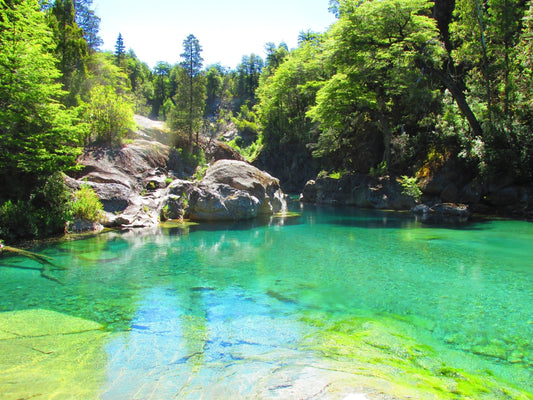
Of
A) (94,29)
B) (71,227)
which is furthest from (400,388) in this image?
(94,29)

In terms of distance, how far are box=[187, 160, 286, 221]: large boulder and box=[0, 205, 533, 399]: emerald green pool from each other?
6.17 m

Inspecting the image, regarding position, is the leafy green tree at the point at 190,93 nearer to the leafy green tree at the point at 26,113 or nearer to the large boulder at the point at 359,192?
the large boulder at the point at 359,192

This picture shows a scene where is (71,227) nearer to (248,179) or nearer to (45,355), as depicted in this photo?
(248,179)

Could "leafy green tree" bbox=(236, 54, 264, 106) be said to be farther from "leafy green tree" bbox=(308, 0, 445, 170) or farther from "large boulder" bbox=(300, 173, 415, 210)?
"leafy green tree" bbox=(308, 0, 445, 170)

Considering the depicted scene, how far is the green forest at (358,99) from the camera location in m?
12.6

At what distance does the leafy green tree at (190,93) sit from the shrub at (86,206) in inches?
590

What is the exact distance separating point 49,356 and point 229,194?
1488 centimetres

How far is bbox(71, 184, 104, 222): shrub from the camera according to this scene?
1484 centimetres

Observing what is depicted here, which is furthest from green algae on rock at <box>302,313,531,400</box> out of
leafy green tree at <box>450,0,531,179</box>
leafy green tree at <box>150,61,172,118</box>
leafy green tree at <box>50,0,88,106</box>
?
leafy green tree at <box>150,61,172,118</box>

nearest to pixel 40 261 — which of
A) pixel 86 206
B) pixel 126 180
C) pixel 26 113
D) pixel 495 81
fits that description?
pixel 86 206

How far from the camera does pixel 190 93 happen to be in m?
30.0

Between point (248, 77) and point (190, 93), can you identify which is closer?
point (190, 93)

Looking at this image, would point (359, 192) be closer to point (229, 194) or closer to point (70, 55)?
point (229, 194)

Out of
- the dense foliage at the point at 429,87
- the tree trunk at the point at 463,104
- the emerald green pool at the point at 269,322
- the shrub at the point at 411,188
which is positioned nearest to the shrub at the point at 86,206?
the emerald green pool at the point at 269,322
